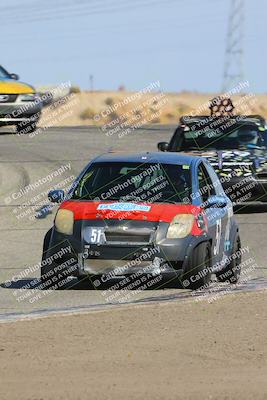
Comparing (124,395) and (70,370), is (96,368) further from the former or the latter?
(124,395)

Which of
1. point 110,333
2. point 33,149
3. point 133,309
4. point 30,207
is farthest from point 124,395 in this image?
point 33,149

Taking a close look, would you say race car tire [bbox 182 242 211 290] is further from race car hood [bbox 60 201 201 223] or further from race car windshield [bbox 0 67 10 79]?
race car windshield [bbox 0 67 10 79]

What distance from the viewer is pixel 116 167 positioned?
13.3m

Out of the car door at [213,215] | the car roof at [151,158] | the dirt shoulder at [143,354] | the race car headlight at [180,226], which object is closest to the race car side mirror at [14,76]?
the car roof at [151,158]

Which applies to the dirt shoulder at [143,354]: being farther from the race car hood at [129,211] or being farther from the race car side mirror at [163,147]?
the race car side mirror at [163,147]

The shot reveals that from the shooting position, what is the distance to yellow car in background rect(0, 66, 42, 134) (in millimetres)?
28609

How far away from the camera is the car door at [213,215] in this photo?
42.1 feet

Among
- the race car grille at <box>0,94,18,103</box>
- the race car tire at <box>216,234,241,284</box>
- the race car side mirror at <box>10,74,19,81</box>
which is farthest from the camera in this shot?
the race car side mirror at <box>10,74,19,81</box>

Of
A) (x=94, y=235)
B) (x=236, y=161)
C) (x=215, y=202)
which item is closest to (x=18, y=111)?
(x=236, y=161)

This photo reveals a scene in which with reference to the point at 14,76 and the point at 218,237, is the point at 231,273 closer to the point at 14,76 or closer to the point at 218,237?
the point at 218,237

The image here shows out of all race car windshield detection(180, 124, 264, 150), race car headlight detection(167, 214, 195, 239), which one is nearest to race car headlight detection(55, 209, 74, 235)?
race car headlight detection(167, 214, 195, 239)

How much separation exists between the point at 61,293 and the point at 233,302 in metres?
2.06

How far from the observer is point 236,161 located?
20094mm

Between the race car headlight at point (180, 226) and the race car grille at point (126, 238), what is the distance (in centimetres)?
25
